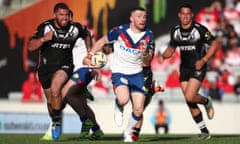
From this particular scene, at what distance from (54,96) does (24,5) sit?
14707mm

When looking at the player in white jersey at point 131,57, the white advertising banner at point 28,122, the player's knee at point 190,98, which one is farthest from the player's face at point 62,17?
the white advertising banner at point 28,122

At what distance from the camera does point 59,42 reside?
42.2 ft

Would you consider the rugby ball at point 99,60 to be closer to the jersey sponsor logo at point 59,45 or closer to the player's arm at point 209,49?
the jersey sponsor logo at point 59,45

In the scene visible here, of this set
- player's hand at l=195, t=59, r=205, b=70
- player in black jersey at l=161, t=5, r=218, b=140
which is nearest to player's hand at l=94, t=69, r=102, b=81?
player in black jersey at l=161, t=5, r=218, b=140

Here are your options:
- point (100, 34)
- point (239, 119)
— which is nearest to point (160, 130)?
point (239, 119)

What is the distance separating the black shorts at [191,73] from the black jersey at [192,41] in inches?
3.7

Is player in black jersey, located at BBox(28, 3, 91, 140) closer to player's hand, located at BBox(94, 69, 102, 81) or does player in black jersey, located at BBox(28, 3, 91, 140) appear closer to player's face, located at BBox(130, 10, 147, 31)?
player's hand, located at BBox(94, 69, 102, 81)

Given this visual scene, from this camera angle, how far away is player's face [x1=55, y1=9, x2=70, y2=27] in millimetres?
12578

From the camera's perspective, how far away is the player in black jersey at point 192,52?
538 inches

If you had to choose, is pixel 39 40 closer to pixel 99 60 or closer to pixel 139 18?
pixel 99 60

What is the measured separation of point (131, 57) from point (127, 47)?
192 mm

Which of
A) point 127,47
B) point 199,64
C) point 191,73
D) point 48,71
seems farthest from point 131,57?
point 191,73

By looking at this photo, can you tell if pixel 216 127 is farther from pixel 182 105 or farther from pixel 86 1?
pixel 86 1

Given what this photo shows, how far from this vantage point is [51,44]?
12906mm
